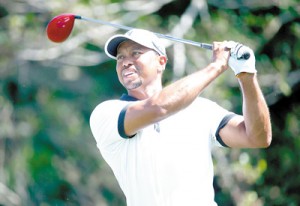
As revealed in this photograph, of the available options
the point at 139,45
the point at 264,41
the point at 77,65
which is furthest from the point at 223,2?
the point at 139,45

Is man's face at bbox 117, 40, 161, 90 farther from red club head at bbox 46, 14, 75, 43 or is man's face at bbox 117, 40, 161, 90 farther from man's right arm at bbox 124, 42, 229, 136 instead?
red club head at bbox 46, 14, 75, 43

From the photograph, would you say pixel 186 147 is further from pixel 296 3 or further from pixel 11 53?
A: pixel 11 53

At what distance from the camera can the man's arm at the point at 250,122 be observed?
5367 mm

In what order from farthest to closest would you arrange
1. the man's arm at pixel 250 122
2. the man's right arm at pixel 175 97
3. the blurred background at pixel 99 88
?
the blurred background at pixel 99 88 → the man's arm at pixel 250 122 → the man's right arm at pixel 175 97

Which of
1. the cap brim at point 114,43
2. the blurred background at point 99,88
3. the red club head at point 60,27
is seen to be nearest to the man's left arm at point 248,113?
the cap brim at point 114,43

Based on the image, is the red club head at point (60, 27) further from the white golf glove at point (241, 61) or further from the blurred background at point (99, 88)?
the blurred background at point (99, 88)

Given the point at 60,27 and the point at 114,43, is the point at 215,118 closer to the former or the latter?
the point at 114,43

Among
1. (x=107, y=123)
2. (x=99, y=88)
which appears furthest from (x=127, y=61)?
(x=99, y=88)

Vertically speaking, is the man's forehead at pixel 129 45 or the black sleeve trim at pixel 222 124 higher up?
the man's forehead at pixel 129 45

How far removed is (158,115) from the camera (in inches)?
206

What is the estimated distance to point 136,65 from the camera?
18.4 feet

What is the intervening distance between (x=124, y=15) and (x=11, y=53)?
1331mm

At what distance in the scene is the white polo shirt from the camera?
5270 mm

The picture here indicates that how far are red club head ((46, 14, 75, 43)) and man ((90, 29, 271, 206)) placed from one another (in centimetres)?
68
